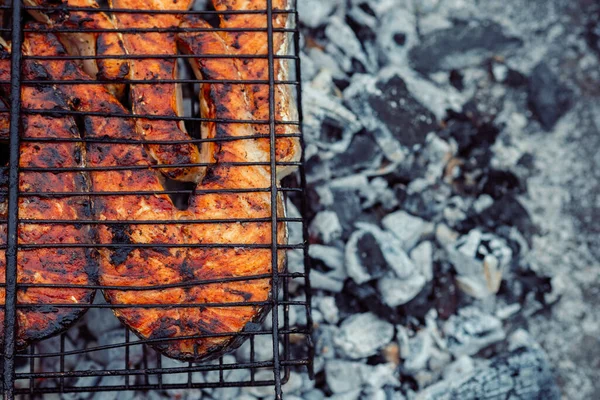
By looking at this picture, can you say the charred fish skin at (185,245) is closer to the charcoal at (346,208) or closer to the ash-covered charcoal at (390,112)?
the charcoal at (346,208)

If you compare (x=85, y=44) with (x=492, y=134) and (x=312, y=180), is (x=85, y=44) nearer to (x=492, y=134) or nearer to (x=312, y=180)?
(x=312, y=180)

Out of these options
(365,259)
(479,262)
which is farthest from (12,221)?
(479,262)

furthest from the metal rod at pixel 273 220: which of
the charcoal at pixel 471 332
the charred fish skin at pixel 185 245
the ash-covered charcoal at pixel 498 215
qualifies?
the ash-covered charcoal at pixel 498 215

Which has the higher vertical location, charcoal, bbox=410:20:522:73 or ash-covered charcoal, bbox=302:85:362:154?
charcoal, bbox=410:20:522:73

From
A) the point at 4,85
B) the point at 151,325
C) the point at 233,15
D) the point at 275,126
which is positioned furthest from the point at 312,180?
the point at 4,85

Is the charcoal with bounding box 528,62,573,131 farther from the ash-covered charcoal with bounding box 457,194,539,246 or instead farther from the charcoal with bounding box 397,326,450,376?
the charcoal with bounding box 397,326,450,376

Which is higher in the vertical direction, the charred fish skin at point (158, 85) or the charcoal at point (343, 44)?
the charcoal at point (343, 44)

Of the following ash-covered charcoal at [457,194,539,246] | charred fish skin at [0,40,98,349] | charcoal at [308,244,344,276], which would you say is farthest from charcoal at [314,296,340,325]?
charred fish skin at [0,40,98,349]
